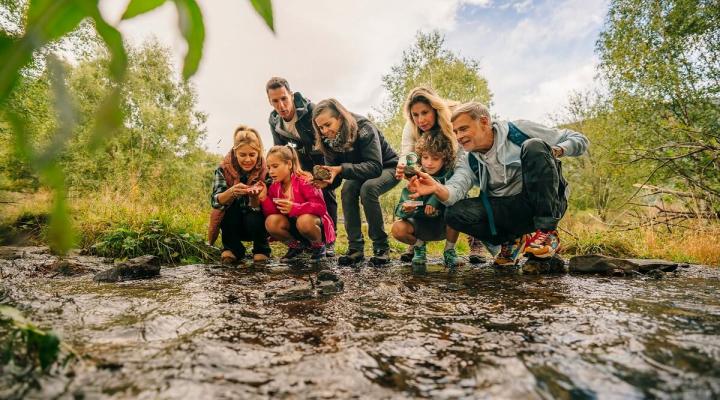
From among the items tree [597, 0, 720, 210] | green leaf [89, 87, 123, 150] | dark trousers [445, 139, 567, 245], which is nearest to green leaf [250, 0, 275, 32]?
green leaf [89, 87, 123, 150]

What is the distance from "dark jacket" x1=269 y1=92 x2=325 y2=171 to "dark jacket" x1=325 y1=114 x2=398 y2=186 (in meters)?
0.47

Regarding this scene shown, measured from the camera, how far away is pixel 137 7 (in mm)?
397

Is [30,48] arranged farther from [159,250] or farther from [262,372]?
[159,250]

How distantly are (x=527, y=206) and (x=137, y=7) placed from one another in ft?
10.5

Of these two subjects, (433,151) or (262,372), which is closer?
(262,372)

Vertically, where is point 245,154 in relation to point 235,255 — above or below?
above

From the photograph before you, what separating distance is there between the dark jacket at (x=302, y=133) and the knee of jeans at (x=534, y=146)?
2501 millimetres

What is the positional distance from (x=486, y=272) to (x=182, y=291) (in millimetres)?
2213

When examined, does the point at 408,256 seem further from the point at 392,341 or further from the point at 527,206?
the point at 392,341

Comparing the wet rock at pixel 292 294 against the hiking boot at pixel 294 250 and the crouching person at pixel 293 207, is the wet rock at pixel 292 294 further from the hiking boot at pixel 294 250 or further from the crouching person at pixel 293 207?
the hiking boot at pixel 294 250

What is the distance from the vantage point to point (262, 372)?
0.96m

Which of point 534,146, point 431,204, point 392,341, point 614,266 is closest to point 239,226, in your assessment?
point 431,204

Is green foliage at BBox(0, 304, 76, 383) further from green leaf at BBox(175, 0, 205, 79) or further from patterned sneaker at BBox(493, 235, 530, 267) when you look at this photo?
patterned sneaker at BBox(493, 235, 530, 267)

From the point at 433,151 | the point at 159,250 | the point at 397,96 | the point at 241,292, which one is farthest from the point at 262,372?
the point at 397,96
